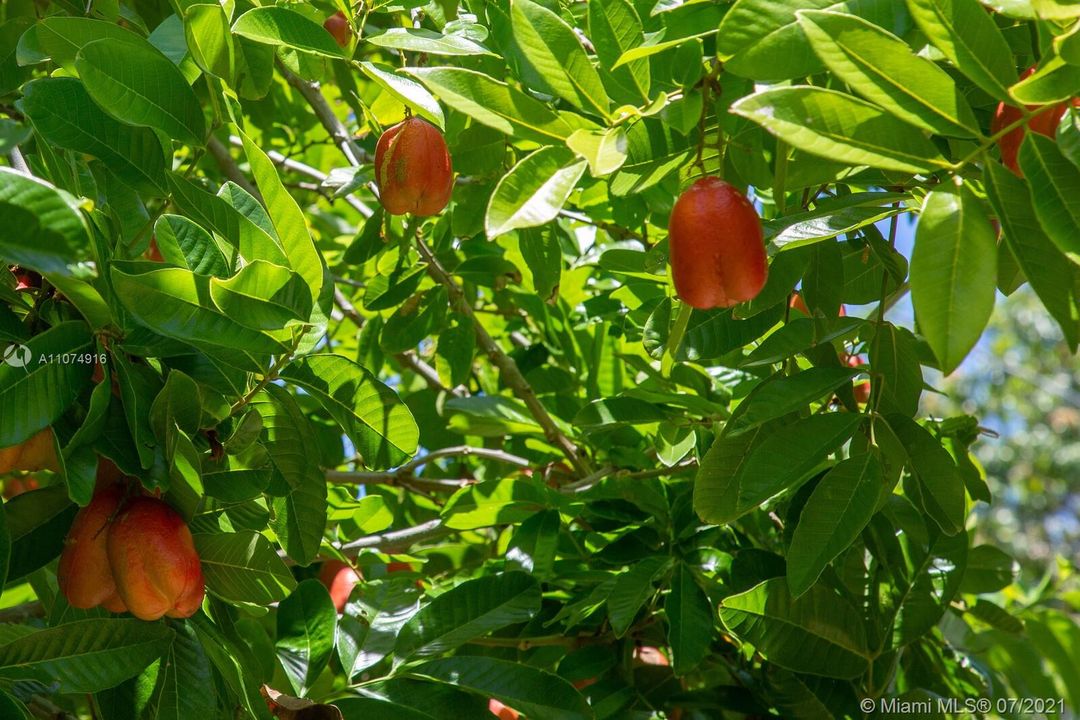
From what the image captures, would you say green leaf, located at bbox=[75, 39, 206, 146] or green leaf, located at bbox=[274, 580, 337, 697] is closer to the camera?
green leaf, located at bbox=[75, 39, 206, 146]

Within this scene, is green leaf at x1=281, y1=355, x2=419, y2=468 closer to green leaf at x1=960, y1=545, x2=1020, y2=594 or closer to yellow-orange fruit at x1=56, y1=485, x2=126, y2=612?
yellow-orange fruit at x1=56, y1=485, x2=126, y2=612

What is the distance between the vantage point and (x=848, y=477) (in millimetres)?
967

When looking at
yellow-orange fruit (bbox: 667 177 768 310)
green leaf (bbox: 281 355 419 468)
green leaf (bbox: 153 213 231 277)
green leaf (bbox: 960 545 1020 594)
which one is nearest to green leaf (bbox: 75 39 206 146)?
green leaf (bbox: 153 213 231 277)

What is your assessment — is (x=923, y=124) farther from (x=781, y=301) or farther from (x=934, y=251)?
(x=781, y=301)

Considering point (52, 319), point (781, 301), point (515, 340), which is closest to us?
point (52, 319)

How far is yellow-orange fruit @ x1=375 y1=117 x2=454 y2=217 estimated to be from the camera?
107cm

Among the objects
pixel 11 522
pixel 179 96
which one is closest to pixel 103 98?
pixel 179 96

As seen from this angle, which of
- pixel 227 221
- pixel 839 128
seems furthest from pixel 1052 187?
pixel 227 221

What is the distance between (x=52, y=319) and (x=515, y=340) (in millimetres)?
1128

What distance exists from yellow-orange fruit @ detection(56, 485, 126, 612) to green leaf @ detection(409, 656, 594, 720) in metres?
0.31

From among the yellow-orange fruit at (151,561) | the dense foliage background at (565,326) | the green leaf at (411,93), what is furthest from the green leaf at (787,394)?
the yellow-orange fruit at (151,561)

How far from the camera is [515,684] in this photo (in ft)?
3.40

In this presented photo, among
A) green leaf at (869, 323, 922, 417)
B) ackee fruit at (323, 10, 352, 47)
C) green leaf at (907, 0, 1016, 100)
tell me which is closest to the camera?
green leaf at (907, 0, 1016, 100)

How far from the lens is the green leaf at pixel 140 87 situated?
0.89m
